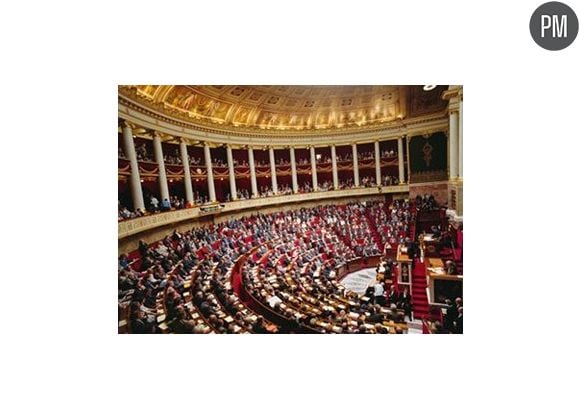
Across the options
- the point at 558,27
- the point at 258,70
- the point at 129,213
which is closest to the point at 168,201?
the point at 129,213

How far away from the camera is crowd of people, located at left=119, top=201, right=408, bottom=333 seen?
4562 millimetres

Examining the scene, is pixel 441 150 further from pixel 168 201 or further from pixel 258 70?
pixel 168 201

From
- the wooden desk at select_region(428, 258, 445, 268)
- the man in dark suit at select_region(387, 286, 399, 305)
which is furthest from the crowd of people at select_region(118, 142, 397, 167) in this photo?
the man in dark suit at select_region(387, 286, 399, 305)

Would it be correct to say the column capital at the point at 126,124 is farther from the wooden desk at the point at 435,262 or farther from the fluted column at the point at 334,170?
the wooden desk at the point at 435,262

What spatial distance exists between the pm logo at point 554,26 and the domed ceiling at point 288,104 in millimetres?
1300

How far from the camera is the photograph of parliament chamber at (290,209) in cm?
465

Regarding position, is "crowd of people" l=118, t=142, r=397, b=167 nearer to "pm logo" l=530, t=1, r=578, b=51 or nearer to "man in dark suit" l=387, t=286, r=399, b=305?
"pm logo" l=530, t=1, r=578, b=51

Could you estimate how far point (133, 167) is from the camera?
16.0ft

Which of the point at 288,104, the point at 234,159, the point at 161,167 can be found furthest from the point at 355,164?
the point at 161,167

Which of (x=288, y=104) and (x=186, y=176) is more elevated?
(x=288, y=104)

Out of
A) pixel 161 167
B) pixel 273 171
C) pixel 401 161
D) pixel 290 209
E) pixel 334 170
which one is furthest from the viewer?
pixel 334 170

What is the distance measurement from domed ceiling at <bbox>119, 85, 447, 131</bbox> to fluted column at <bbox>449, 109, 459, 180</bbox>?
1.23 ft

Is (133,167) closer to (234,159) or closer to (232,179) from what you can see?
(232,179)

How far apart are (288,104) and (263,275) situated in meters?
3.34
